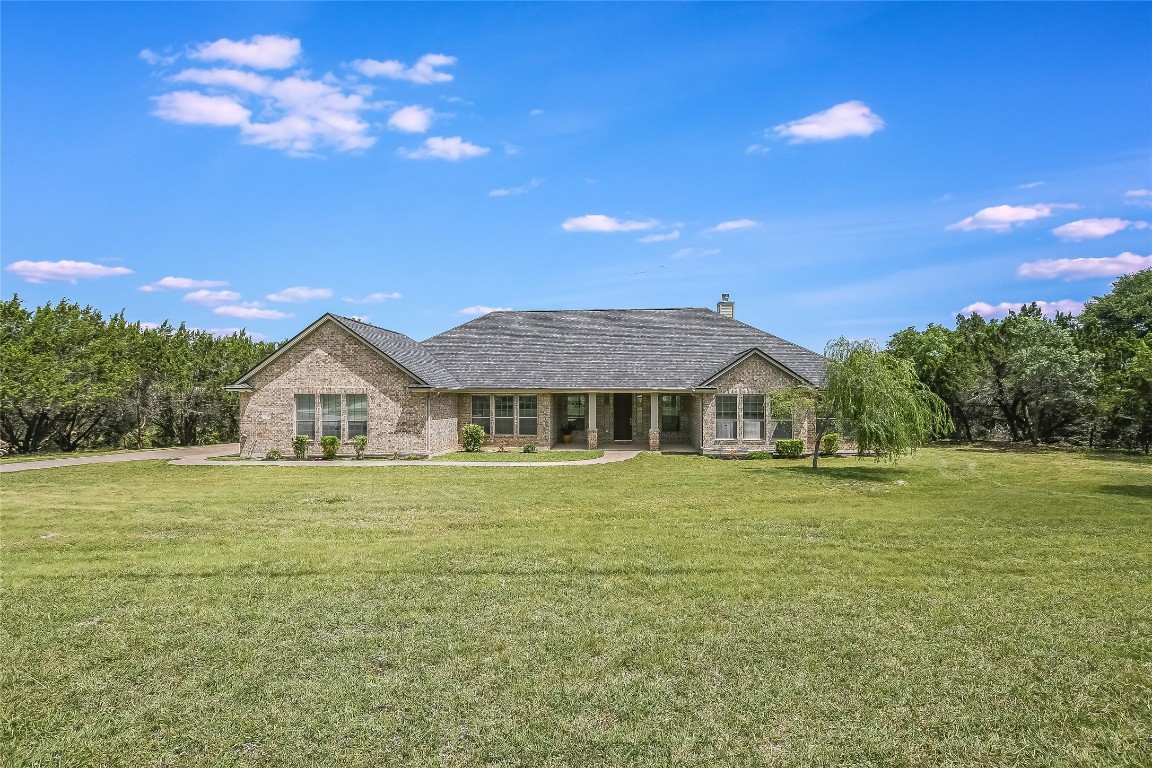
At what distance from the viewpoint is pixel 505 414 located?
30.4 metres

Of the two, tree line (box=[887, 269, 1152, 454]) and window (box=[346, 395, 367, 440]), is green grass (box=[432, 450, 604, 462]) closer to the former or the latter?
window (box=[346, 395, 367, 440])

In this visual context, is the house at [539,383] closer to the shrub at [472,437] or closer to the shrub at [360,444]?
the shrub at [360,444]

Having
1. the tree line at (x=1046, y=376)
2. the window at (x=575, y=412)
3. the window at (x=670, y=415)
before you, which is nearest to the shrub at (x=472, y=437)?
the window at (x=575, y=412)

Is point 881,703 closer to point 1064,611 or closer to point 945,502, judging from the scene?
point 1064,611

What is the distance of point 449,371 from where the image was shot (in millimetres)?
31297

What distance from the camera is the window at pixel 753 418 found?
1126 inches

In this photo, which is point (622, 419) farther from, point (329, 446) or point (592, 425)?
point (329, 446)

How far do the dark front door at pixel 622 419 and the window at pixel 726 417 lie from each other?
5.32 metres

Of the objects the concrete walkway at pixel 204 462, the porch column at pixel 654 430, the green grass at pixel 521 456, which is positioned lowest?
the concrete walkway at pixel 204 462

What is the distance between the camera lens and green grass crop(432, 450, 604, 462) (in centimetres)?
2554

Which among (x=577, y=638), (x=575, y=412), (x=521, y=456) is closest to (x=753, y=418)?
(x=575, y=412)

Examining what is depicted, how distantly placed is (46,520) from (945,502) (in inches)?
726

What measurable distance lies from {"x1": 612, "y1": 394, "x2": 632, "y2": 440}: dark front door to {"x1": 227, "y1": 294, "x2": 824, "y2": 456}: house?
0.18 ft

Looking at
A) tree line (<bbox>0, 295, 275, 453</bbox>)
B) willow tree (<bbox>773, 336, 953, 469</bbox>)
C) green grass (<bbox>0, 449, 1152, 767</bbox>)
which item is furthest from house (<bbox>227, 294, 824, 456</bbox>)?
green grass (<bbox>0, 449, 1152, 767</bbox>)
